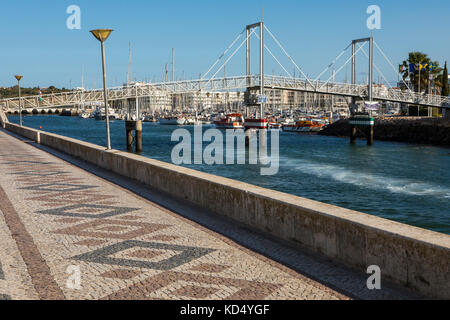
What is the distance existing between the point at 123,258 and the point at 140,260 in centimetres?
26

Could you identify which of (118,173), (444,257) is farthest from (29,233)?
(118,173)

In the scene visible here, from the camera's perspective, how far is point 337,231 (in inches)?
256

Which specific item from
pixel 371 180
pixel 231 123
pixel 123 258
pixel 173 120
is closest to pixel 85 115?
pixel 173 120

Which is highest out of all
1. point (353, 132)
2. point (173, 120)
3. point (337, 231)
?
point (337, 231)

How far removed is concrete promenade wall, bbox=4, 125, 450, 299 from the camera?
17.3 ft

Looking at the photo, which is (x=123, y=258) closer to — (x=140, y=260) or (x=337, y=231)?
(x=140, y=260)

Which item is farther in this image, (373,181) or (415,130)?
(415,130)

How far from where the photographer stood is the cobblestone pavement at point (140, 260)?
546cm

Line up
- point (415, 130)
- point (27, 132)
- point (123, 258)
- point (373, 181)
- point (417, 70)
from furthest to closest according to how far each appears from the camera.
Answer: point (417, 70)
point (415, 130)
point (27, 132)
point (373, 181)
point (123, 258)

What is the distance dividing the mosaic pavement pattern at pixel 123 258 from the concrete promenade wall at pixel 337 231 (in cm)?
77

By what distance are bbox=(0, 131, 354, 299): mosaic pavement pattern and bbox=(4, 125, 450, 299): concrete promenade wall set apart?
768 millimetres

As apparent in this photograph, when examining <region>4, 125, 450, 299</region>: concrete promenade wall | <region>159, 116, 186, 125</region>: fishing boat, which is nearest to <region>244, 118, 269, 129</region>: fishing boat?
<region>4, 125, 450, 299</region>: concrete promenade wall
